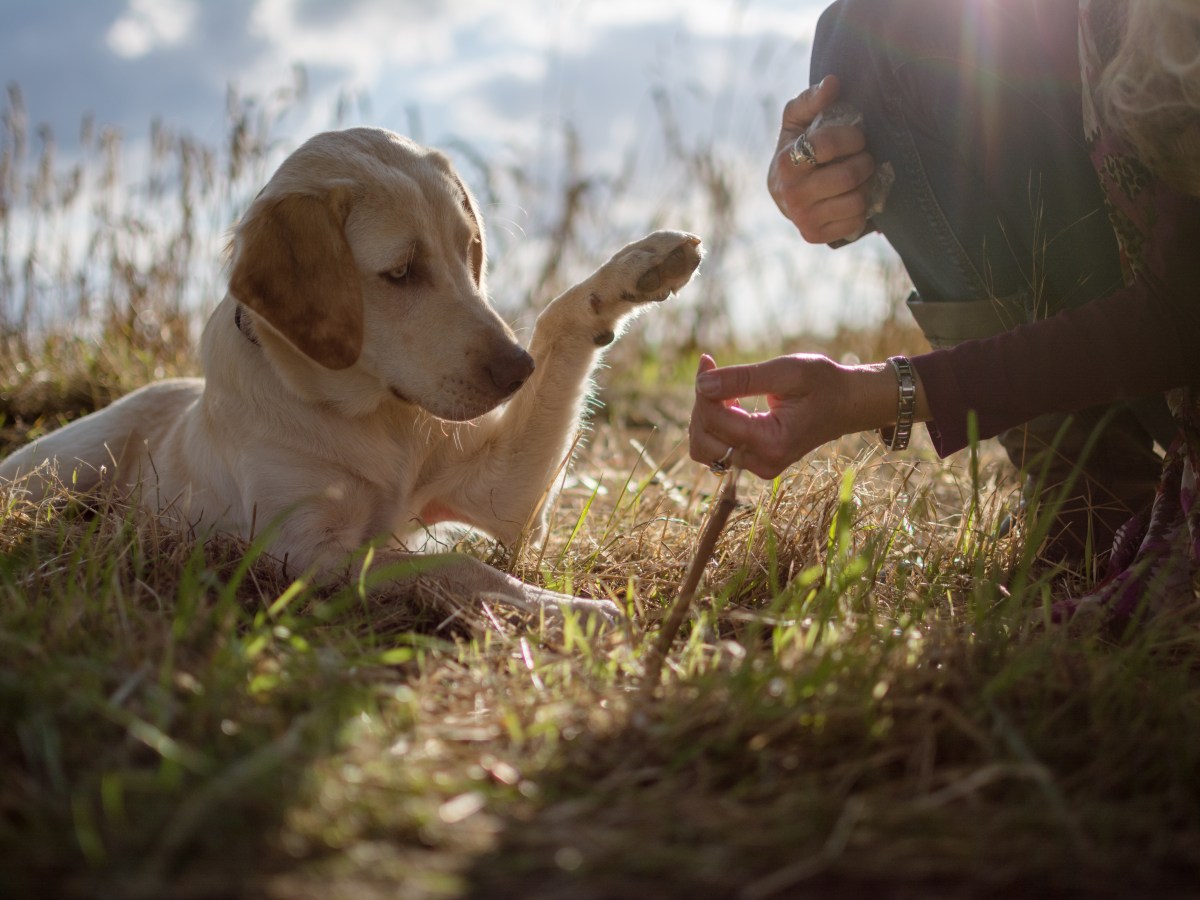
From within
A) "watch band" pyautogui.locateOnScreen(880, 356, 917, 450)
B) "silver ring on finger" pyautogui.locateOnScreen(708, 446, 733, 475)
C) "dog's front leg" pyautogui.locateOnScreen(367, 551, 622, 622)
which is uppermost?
"watch band" pyautogui.locateOnScreen(880, 356, 917, 450)

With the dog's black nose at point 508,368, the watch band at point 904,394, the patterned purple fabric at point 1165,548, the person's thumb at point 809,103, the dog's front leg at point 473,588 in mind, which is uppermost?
the person's thumb at point 809,103

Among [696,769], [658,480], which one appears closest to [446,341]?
[658,480]

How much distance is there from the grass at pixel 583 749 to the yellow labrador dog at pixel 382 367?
394 millimetres

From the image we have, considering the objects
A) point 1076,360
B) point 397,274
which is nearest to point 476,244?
point 397,274

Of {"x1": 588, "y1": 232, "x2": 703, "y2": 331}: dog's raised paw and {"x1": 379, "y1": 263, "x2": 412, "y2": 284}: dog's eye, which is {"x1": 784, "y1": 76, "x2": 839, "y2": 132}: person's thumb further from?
{"x1": 379, "y1": 263, "x2": 412, "y2": 284}: dog's eye

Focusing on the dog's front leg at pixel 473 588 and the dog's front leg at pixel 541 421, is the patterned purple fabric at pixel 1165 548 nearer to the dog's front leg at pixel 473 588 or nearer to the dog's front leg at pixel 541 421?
the dog's front leg at pixel 473 588

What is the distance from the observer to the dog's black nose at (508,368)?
2.25 m

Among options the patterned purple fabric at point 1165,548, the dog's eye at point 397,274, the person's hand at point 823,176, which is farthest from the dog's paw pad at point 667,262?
the patterned purple fabric at point 1165,548

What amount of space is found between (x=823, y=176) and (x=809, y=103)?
21 centimetres

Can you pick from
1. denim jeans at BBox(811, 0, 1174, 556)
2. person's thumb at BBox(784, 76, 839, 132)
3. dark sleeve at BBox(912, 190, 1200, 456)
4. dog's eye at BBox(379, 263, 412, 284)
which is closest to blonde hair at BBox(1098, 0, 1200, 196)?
dark sleeve at BBox(912, 190, 1200, 456)

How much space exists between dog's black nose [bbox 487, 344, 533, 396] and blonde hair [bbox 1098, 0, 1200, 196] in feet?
4.18

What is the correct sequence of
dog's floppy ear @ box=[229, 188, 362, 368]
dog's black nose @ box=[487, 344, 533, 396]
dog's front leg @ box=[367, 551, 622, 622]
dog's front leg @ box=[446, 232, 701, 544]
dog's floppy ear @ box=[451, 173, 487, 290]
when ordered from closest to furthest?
dog's front leg @ box=[367, 551, 622, 622], dog's floppy ear @ box=[229, 188, 362, 368], dog's black nose @ box=[487, 344, 533, 396], dog's front leg @ box=[446, 232, 701, 544], dog's floppy ear @ box=[451, 173, 487, 290]

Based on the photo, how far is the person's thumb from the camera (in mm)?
2369

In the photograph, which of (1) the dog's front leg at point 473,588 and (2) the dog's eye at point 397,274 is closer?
(1) the dog's front leg at point 473,588
